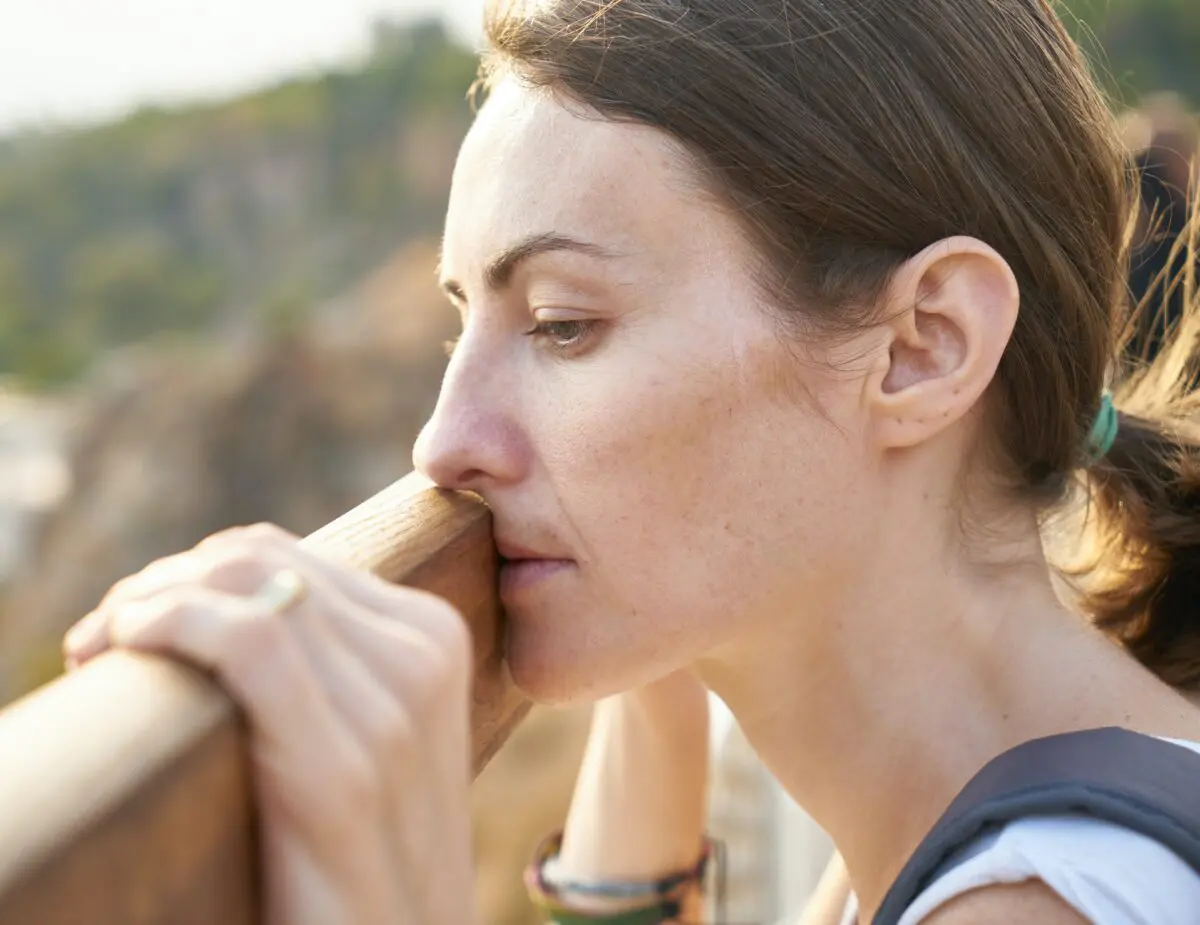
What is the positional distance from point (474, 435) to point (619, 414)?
0.12 metres

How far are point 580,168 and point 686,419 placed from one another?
0.75 ft

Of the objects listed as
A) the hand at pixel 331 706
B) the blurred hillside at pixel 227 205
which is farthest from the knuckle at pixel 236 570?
the blurred hillside at pixel 227 205

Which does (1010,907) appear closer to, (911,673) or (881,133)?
(911,673)

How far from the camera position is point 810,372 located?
3.72 feet

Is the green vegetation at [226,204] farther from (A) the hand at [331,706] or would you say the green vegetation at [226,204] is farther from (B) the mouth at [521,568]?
(A) the hand at [331,706]

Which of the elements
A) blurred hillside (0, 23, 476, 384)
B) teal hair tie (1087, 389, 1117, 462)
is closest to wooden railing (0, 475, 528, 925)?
teal hair tie (1087, 389, 1117, 462)

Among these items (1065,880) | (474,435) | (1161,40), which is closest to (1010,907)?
(1065,880)

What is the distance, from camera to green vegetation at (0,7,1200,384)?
27.1 metres

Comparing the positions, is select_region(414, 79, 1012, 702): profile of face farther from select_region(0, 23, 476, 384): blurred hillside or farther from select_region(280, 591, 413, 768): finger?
select_region(0, 23, 476, 384): blurred hillside

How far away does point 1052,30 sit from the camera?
4.19 ft

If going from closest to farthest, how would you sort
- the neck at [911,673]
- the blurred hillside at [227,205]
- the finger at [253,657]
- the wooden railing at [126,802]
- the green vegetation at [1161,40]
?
the wooden railing at [126,802]
the finger at [253,657]
the neck at [911,673]
the green vegetation at [1161,40]
the blurred hillside at [227,205]

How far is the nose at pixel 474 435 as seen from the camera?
107cm

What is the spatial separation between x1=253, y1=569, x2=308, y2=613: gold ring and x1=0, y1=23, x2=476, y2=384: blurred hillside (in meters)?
25.6

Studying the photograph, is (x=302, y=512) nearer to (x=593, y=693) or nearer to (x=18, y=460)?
(x=18, y=460)
